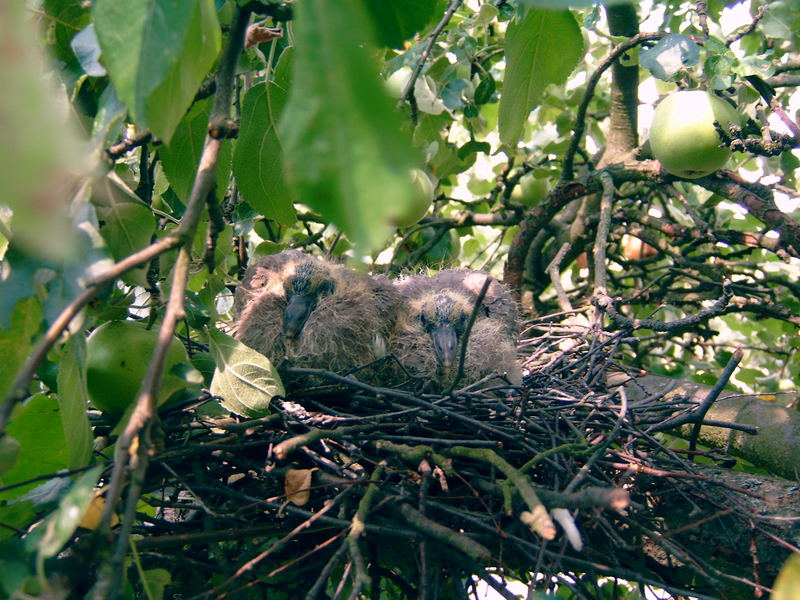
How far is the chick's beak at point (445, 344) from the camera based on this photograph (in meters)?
1.87

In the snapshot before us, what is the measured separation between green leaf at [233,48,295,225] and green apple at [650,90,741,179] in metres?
1.00

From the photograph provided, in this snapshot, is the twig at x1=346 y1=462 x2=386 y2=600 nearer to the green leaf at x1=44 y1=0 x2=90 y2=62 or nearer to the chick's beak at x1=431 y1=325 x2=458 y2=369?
the chick's beak at x1=431 y1=325 x2=458 y2=369

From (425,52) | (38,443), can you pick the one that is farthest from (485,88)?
(38,443)

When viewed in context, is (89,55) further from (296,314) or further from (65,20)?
(296,314)

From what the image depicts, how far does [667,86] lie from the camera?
2.35 meters

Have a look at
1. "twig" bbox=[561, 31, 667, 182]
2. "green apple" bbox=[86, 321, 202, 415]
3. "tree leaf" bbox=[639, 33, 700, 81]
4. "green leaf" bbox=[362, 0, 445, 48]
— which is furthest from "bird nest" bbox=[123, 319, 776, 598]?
"twig" bbox=[561, 31, 667, 182]

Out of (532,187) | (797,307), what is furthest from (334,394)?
(797,307)

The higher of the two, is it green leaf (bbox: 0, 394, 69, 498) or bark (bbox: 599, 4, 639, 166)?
bark (bbox: 599, 4, 639, 166)

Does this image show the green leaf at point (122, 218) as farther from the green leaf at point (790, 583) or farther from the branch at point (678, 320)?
the branch at point (678, 320)

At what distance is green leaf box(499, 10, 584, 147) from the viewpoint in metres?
1.11

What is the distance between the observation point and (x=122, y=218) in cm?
89

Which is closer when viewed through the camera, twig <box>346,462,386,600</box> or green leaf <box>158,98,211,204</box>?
twig <box>346,462,386,600</box>

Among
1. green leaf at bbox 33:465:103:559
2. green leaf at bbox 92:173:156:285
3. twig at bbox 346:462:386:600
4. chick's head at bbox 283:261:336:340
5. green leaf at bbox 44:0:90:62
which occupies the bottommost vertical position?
twig at bbox 346:462:386:600

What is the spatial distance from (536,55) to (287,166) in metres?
0.88
